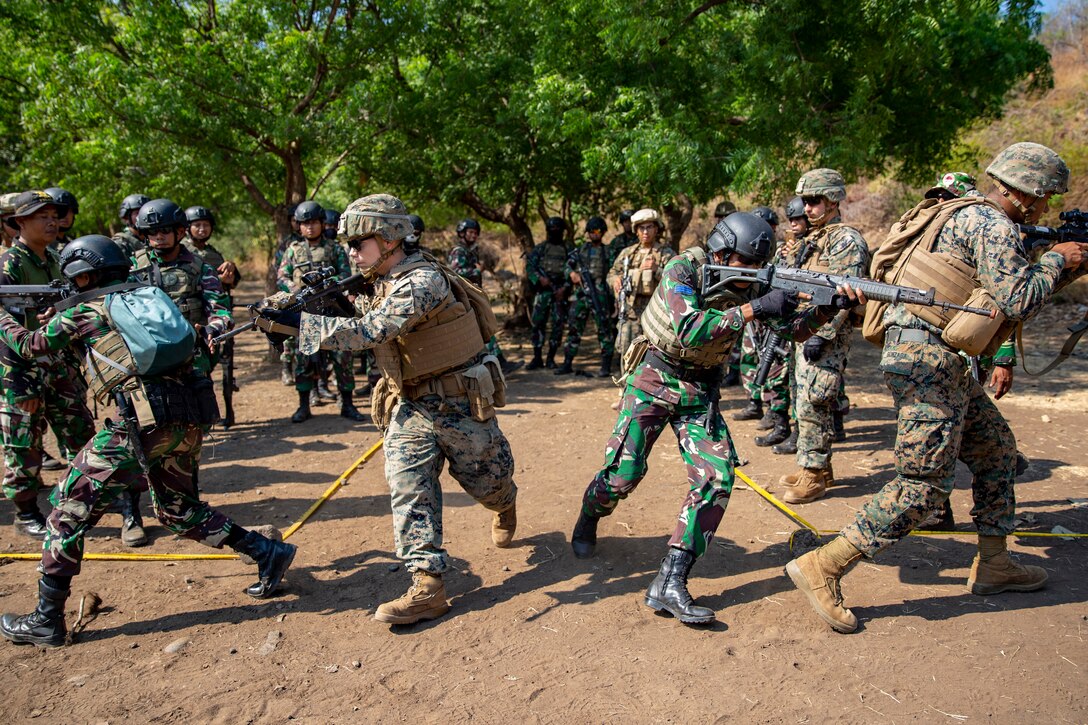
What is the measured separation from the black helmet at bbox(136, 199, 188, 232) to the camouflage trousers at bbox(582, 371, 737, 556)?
11.9ft

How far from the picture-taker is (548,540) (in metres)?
4.82

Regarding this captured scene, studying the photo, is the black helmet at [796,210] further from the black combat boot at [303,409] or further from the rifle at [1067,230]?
the black combat boot at [303,409]

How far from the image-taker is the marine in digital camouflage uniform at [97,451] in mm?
3592

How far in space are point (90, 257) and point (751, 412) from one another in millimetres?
5920

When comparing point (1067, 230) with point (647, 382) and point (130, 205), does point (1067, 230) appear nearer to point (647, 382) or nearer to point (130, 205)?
point (647, 382)

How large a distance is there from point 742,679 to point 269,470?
4467mm

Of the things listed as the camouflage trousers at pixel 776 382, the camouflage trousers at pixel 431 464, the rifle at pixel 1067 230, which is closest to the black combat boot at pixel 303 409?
the camouflage trousers at pixel 431 464

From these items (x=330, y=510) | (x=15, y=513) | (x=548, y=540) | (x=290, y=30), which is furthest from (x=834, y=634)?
(x=290, y=30)

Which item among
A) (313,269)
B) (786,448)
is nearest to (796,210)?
(786,448)

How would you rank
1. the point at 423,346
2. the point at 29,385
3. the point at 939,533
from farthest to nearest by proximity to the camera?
the point at 29,385, the point at 939,533, the point at 423,346

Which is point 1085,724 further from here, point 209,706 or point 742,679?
point 209,706

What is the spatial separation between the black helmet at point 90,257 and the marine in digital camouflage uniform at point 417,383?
40.5 inches

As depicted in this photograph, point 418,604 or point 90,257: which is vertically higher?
point 90,257

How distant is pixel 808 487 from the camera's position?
536cm
